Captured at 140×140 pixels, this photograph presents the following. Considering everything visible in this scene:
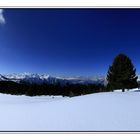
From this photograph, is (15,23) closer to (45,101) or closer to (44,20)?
(44,20)

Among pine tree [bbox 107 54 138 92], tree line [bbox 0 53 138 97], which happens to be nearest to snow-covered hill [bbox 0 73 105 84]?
tree line [bbox 0 53 138 97]

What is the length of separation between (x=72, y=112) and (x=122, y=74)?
3.63 feet

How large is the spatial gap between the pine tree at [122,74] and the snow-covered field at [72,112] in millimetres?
144

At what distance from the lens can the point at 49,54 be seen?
→ 5.88 meters

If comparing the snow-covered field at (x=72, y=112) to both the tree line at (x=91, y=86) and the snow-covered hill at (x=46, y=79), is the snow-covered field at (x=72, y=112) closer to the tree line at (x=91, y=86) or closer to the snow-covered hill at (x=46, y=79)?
the tree line at (x=91, y=86)

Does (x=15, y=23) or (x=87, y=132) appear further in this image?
(x=15, y=23)

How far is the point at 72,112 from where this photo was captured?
5672mm

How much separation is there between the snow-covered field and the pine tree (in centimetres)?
14

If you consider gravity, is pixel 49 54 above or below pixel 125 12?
below

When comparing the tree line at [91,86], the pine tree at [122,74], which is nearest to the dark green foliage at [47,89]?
the tree line at [91,86]

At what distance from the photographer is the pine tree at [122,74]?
5661 mm
